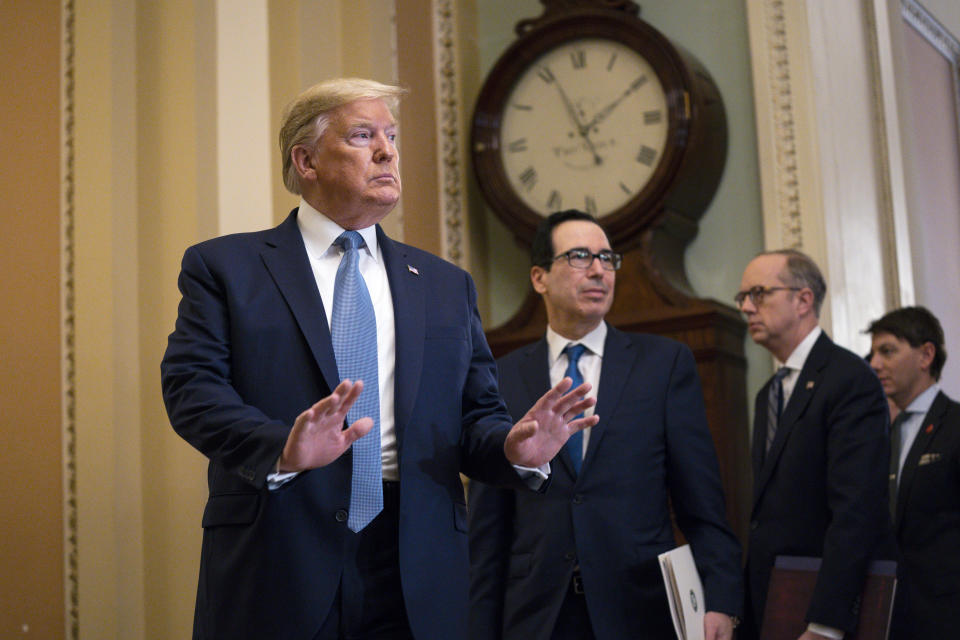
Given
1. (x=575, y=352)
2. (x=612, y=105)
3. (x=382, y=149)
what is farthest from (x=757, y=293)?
(x=382, y=149)

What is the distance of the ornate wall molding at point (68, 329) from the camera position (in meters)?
3.31

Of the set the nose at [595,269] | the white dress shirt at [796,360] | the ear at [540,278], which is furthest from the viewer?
the white dress shirt at [796,360]

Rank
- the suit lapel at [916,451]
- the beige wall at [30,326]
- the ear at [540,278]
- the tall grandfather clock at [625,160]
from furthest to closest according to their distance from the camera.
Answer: the tall grandfather clock at [625,160], the suit lapel at [916,451], the beige wall at [30,326], the ear at [540,278]

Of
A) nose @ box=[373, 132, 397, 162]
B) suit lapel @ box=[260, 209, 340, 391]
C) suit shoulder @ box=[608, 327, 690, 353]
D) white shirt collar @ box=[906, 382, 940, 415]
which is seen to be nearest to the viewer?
suit lapel @ box=[260, 209, 340, 391]

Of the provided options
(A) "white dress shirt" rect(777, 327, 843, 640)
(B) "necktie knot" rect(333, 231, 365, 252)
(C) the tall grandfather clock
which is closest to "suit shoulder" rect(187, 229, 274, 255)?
(B) "necktie knot" rect(333, 231, 365, 252)

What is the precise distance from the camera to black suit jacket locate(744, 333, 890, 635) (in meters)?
2.74

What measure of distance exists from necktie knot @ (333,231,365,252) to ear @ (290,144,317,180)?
152mm

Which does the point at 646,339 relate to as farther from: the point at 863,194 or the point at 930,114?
the point at 930,114

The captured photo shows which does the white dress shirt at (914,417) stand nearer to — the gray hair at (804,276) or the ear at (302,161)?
the gray hair at (804,276)

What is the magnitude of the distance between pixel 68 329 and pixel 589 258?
166 centimetres

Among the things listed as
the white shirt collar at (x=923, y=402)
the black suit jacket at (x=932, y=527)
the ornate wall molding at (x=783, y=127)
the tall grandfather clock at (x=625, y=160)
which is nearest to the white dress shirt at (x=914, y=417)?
the white shirt collar at (x=923, y=402)

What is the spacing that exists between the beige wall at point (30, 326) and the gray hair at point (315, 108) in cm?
172

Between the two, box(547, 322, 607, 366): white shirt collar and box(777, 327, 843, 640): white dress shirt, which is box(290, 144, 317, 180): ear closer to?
box(547, 322, 607, 366): white shirt collar

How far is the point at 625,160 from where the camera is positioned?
4027mm
